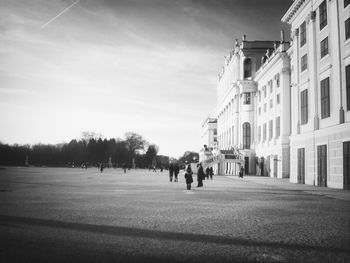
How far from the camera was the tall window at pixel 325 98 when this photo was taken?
24.8 metres

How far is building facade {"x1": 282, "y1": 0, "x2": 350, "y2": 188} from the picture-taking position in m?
22.5

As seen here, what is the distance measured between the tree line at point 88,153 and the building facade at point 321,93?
88532mm

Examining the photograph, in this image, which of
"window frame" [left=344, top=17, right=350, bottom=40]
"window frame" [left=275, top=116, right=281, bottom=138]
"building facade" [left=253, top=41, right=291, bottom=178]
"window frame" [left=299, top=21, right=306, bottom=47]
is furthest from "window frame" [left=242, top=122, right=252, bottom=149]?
"window frame" [left=344, top=17, right=350, bottom=40]

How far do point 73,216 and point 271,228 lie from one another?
5.58 metres

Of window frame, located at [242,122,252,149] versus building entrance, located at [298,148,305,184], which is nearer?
building entrance, located at [298,148,305,184]

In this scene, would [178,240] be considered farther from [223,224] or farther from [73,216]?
[73,216]

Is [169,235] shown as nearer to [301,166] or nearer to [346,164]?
[346,164]

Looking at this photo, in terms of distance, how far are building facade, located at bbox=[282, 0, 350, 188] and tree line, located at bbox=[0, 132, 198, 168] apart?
3486 inches

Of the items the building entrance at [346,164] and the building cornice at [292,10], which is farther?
the building cornice at [292,10]

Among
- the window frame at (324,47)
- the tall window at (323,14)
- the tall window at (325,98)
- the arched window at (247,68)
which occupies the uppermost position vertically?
the arched window at (247,68)

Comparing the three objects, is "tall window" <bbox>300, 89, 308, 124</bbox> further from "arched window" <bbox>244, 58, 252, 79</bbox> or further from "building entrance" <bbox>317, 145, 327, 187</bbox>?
"arched window" <bbox>244, 58, 252, 79</bbox>

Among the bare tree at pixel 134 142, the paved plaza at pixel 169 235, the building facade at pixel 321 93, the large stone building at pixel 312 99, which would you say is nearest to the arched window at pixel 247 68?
the large stone building at pixel 312 99

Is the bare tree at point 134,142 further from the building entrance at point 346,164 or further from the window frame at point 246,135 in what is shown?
the building entrance at point 346,164

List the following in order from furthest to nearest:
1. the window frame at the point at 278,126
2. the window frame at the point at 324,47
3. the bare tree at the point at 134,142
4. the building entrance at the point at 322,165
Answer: the bare tree at the point at 134,142, the window frame at the point at 278,126, the window frame at the point at 324,47, the building entrance at the point at 322,165
